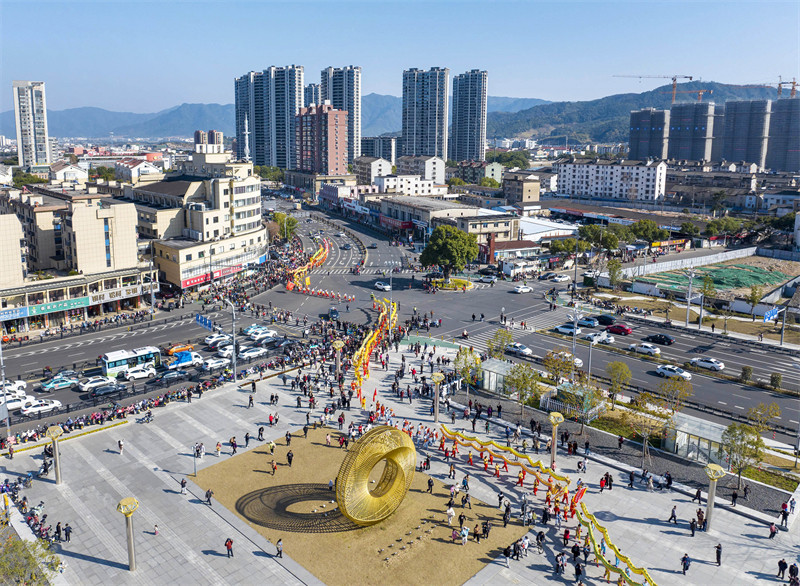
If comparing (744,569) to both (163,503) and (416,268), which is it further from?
(416,268)

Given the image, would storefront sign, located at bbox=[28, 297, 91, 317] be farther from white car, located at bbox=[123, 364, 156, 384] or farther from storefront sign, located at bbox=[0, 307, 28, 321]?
white car, located at bbox=[123, 364, 156, 384]

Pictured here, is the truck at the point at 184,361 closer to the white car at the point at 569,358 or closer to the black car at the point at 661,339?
the white car at the point at 569,358

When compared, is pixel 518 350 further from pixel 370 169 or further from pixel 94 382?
pixel 370 169

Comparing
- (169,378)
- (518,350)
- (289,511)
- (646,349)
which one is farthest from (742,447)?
(169,378)

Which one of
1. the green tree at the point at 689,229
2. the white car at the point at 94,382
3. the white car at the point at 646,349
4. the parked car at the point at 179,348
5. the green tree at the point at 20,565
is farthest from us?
the green tree at the point at 689,229

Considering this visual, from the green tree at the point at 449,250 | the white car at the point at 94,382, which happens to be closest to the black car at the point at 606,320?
the green tree at the point at 449,250

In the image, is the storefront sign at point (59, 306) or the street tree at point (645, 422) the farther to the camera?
the storefront sign at point (59, 306)

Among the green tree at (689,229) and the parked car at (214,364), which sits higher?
the green tree at (689,229)
